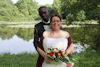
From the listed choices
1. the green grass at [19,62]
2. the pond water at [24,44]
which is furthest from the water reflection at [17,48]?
the green grass at [19,62]

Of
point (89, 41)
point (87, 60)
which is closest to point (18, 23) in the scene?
point (89, 41)

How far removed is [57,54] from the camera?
76.5 inches

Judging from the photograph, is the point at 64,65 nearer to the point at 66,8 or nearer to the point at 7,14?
the point at 66,8

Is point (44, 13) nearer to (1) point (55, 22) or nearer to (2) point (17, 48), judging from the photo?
(1) point (55, 22)

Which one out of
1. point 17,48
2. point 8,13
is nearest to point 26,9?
point 8,13

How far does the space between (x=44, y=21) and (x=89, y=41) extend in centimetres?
848

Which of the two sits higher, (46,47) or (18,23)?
(46,47)

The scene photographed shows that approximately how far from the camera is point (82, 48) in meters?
9.79

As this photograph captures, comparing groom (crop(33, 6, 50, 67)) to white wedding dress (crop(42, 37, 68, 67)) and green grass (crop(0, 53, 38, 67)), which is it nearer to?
white wedding dress (crop(42, 37, 68, 67))

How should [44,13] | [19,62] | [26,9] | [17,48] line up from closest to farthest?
[44,13]
[19,62]
[17,48]
[26,9]

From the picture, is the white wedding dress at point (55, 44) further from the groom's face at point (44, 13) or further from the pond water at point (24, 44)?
the pond water at point (24, 44)

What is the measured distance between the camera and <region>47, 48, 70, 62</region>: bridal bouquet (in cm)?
192

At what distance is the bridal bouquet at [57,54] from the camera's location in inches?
75.5

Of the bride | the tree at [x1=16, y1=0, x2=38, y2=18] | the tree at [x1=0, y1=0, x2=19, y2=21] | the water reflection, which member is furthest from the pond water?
the tree at [x1=16, y1=0, x2=38, y2=18]
